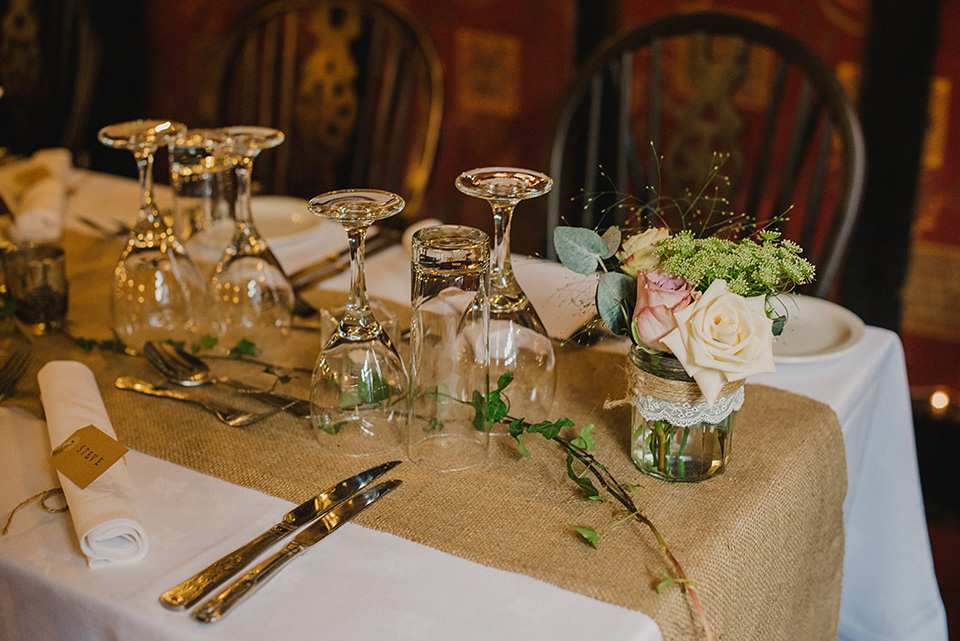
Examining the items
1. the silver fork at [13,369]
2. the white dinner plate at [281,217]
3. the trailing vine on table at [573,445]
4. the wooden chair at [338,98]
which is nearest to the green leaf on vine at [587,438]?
the trailing vine on table at [573,445]

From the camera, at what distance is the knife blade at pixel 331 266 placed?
4.19 feet

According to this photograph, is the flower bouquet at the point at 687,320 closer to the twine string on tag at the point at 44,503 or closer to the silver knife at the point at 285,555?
the silver knife at the point at 285,555

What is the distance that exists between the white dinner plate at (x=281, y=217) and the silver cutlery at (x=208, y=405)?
0.49m

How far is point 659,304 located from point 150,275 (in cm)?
59

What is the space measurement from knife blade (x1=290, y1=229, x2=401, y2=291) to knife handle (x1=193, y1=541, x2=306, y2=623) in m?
0.60

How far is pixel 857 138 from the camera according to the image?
1357 mm

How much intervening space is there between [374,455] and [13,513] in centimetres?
30

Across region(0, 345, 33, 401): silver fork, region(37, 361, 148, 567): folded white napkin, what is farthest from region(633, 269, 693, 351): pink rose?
region(0, 345, 33, 401): silver fork

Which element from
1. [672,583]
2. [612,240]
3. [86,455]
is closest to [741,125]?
[612,240]

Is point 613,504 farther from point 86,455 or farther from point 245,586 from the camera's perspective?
point 86,455

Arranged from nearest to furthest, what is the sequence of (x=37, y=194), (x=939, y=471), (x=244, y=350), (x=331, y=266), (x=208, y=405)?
(x=208, y=405) < (x=244, y=350) < (x=331, y=266) < (x=37, y=194) < (x=939, y=471)

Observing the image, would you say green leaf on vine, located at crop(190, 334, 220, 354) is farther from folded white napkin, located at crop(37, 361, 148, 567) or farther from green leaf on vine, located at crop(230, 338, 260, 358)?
folded white napkin, located at crop(37, 361, 148, 567)

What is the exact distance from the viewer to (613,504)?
77cm

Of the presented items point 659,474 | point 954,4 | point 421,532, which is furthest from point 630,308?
point 954,4
